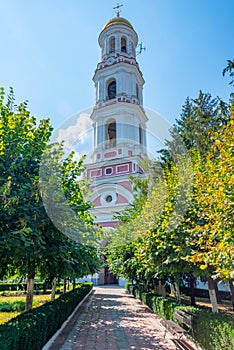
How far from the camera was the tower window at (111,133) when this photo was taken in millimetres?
Result: 28655

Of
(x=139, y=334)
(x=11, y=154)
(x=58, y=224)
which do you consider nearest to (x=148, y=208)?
(x=139, y=334)

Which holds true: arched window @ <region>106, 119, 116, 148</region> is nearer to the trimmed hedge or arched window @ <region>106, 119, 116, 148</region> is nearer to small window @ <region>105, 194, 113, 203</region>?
small window @ <region>105, 194, 113, 203</region>

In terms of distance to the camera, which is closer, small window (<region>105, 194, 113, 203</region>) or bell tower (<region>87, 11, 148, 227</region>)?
bell tower (<region>87, 11, 148, 227</region>)

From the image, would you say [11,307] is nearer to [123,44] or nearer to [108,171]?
[108,171]

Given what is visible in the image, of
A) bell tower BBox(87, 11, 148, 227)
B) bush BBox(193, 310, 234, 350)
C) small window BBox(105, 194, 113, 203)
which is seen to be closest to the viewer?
bush BBox(193, 310, 234, 350)

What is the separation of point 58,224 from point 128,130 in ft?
72.4

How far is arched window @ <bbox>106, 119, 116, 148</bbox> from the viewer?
28.6 m

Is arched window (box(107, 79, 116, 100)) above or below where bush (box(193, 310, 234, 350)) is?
above

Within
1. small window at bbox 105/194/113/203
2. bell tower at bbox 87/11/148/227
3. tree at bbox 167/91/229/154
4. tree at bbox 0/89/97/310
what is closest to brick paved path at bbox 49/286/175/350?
tree at bbox 0/89/97/310

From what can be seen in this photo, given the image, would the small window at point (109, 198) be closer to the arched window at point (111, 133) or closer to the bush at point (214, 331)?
the arched window at point (111, 133)

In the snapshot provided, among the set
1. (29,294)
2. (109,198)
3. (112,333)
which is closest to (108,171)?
(109,198)

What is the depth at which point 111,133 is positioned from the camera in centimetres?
2994

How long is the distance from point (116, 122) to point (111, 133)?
2511mm

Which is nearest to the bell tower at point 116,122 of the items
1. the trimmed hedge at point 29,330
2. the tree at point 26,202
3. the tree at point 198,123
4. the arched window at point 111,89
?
the arched window at point 111,89
